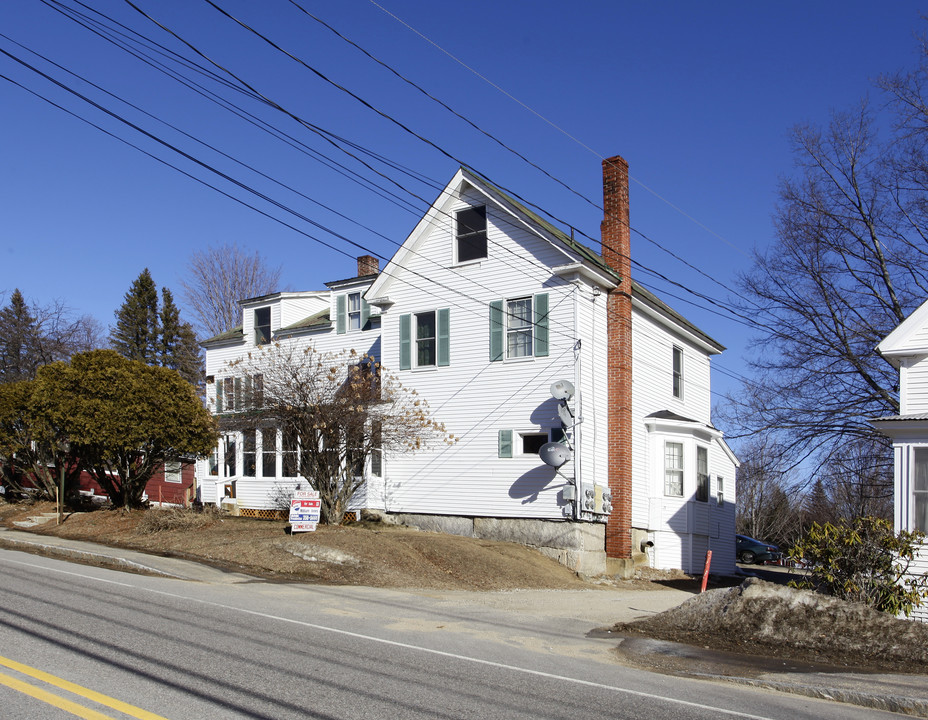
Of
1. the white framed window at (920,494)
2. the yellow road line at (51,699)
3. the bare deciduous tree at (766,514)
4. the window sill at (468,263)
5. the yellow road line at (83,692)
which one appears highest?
the window sill at (468,263)

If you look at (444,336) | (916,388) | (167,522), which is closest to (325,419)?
(167,522)

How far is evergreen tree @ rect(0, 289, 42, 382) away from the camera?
52928mm

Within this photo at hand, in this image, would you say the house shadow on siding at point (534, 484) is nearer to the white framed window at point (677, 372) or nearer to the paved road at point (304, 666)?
the white framed window at point (677, 372)

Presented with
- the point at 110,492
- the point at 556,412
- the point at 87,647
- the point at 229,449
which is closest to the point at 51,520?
the point at 110,492

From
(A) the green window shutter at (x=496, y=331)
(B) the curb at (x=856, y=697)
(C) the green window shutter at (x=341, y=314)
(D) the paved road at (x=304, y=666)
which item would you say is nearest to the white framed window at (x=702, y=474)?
(A) the green window shutter at (x=496, y=331)

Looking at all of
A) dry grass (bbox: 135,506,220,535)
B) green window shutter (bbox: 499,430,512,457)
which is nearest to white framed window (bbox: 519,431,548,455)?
green window shutter (bbox: 499,430,512,457)

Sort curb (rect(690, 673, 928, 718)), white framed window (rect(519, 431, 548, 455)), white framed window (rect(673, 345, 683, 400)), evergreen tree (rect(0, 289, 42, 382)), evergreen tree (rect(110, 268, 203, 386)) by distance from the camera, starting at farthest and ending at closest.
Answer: evergreen tree (rect(110, 268, 203, 386)), evergreen tree (rect(0, 289, 42, 382)), white framed window (rect(673, 345, 683, 400)), white framed window (rect(519, 431, 548, 455)), curb (rect(690, 673, 928, 718))

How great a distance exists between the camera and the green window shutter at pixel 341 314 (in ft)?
95.5

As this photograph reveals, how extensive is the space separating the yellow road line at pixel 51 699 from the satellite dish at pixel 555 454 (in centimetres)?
1507

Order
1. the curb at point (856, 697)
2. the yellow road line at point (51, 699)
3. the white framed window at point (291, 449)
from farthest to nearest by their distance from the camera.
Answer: the white framed window at point (291, 449) → the curb at point (856, 697) → the yellow road line at point (51, 699)

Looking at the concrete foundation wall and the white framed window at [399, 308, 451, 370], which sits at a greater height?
the white framed window at [399, 308, 451, 370]

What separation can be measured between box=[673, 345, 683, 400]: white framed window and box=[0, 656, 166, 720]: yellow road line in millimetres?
22408

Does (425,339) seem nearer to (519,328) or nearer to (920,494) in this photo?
(519,328)

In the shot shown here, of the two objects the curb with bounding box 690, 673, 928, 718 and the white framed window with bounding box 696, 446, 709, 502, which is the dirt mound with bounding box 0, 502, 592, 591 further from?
the curb with bounding box 690, 673, 928, 718
